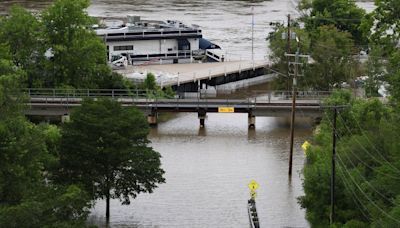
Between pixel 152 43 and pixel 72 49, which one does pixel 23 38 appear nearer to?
pixel 72 49

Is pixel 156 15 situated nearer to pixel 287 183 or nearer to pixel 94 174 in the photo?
pixel 287 183

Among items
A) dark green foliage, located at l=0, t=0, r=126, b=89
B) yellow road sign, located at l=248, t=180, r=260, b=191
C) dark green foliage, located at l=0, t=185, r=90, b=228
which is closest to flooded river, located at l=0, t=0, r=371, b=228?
yellow road sign, located at l=248, t=180, r=260, b=191

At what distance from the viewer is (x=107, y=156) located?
41219 mm

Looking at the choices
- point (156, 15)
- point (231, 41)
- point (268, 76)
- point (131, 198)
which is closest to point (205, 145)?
point (131, 198)

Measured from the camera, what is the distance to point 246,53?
87.3 m

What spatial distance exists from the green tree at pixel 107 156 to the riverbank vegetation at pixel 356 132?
220 inches

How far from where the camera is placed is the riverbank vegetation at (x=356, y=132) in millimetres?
37406

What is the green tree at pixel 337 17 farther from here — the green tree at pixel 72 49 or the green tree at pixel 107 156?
the green tree at pixel 107 156

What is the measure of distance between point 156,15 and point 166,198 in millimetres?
62930

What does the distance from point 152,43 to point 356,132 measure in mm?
35459

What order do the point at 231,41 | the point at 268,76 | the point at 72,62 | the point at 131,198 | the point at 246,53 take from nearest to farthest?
the point at 131,198, the point at 72,62, the point at 268,76, the point at 246,53, the point at 231,41

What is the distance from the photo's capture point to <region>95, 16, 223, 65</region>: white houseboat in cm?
7850

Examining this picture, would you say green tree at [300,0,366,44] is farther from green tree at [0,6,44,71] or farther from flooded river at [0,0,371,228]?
green tree at [0,6,44,71]

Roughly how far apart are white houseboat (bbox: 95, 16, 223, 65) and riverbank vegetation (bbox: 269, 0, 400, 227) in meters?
10.7
